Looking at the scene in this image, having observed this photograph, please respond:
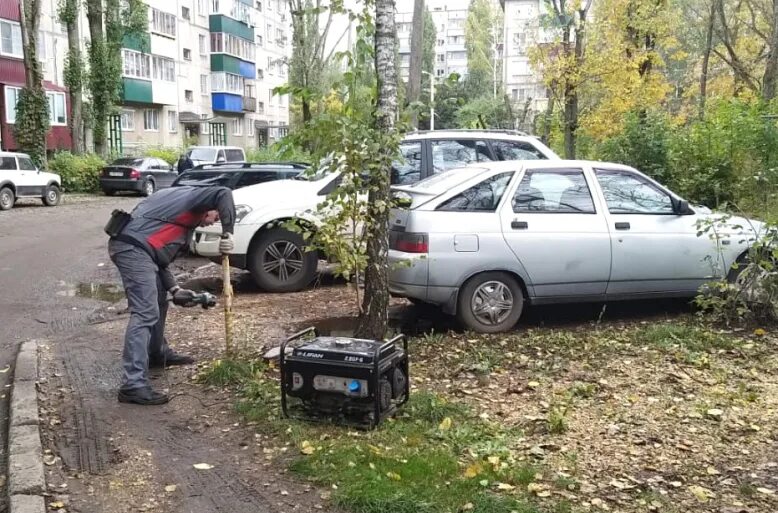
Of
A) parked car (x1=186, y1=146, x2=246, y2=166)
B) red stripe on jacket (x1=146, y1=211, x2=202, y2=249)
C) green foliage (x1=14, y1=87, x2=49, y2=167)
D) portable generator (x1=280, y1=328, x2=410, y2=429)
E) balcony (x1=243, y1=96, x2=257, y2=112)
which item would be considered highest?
balcony (x1=243, y1=96, x2=257, y2=112)

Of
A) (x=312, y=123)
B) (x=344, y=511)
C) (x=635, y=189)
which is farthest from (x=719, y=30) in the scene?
(x=344, y=511)

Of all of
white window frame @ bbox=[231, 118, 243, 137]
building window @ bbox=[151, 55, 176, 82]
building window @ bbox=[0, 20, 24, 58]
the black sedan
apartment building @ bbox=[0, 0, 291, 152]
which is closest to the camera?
the black sedan

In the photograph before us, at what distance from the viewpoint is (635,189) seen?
25.8ft

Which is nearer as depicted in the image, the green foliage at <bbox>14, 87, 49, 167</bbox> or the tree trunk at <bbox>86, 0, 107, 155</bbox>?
the green foliage at <bbox>14, 87, 49, 167</bbox>

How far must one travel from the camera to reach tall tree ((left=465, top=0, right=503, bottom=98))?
225 ft

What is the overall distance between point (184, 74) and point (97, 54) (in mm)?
19567

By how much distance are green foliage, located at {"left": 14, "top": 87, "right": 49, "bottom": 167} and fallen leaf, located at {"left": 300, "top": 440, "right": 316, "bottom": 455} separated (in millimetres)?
28946

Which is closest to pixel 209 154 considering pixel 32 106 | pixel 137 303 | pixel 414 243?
pixel 32 106

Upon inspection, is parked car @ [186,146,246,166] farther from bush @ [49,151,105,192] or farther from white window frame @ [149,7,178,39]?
white window frame @ [149,7,178,39]

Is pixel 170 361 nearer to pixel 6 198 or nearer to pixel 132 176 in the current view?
pixel 6 198

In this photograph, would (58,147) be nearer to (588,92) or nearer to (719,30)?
(588,92)

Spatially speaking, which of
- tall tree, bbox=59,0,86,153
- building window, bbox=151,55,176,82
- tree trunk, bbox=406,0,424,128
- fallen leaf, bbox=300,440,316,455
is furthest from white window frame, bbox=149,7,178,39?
fallen leaf, bbox=300,440,316,455

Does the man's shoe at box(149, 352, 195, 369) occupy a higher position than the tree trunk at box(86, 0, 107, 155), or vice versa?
the tree trunk at box(86, 0, 107, 155)

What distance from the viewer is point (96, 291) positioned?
10508 mm
